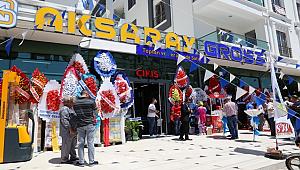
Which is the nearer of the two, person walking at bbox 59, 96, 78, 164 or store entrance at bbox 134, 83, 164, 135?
person walking at bbox 59, 96, 78, 164

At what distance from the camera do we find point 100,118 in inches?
372

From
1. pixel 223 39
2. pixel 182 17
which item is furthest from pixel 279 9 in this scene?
pixel 182 17

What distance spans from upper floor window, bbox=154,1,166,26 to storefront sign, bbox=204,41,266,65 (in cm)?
593

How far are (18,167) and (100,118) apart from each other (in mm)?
3768

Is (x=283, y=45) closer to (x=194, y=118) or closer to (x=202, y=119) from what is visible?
(x=194, y=118)

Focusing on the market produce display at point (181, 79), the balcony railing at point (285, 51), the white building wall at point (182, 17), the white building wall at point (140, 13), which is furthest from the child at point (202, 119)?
the balcony railing at point (285, 51)

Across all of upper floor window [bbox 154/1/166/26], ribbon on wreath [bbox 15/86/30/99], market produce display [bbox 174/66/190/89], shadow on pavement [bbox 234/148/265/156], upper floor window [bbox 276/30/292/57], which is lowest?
shadow on pavement [bbox 234/148/265/156]

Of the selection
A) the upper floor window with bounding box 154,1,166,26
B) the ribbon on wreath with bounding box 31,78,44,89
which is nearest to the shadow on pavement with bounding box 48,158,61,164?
the ribbon on wreath with bounding box 31,78,44,89

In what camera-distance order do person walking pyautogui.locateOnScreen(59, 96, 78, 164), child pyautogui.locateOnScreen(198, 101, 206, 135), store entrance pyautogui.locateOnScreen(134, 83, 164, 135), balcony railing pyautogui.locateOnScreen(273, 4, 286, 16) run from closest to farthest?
person walking pyautogui.locateOnScreen(59, 96, 78, 164) → child pyautogui.locateOnScreen(198, 101, 206, 135) → store entrance pyautogui.locateOnScreen(134, 83, 164, 135) → balcony railing pyautogui.locateOnScreen(273, 4, 286, 16)

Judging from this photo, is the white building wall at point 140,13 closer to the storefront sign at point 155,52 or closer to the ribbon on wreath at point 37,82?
the storefront sign at point 155,52

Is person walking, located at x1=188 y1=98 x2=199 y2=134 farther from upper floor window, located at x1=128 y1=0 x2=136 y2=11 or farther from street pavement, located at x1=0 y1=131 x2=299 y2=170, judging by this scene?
upper floor window, located at x1=128 y1=0 x2=136 y2=11

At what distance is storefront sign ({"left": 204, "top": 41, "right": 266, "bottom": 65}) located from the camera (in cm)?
1468

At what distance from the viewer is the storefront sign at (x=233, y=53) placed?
14680mm

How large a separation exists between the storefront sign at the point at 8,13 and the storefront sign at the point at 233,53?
9.72 meters
